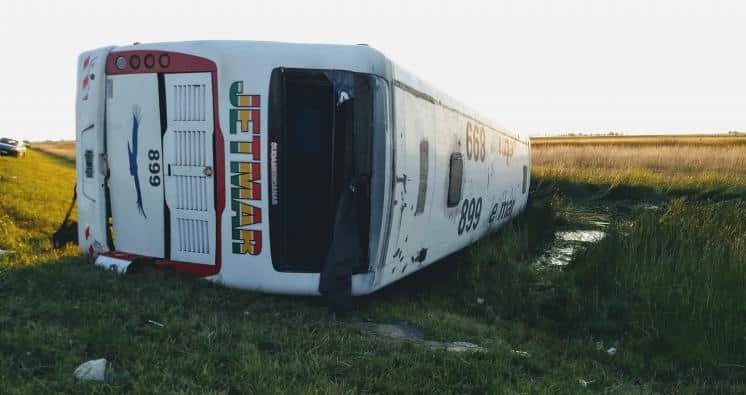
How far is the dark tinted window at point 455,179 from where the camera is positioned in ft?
22.4

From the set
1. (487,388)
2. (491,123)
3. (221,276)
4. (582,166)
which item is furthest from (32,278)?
(582,166)

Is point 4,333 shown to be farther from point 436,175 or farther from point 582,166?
point 582,166

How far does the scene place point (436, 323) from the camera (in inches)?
203

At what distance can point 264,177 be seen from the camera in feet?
16.0

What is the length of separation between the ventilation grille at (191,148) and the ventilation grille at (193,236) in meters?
0.53

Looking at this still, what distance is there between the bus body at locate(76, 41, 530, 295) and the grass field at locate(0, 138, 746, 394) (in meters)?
0.38

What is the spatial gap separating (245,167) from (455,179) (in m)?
2.95

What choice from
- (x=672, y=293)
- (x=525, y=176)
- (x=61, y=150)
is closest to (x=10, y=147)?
(x=525, y=176)

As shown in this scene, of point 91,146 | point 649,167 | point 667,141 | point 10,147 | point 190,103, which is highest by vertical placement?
point 190,103

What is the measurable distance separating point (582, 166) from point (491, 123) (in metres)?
12.7

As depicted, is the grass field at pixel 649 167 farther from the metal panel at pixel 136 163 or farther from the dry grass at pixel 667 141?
the metal panel at pixel 136 163

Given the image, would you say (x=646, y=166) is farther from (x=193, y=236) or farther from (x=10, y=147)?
(x=10, y=147)

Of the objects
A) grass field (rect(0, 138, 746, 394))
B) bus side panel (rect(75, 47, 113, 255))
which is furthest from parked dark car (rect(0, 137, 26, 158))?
bus side panel (rect(75, 47, 113, 255))

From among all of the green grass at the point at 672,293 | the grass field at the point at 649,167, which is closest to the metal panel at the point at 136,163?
the green grass at the point at 672,293
